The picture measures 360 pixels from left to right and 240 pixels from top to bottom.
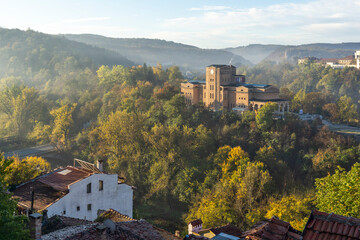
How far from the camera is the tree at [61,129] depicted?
62719mm

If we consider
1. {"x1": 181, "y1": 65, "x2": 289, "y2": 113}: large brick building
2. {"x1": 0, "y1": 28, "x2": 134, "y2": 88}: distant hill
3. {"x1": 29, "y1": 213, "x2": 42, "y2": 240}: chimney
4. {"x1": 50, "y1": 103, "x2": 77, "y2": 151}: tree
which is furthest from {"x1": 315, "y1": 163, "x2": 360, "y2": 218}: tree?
{"x1": 0, "y1": 28, "x2": 134, "y2": 88}: distant hill

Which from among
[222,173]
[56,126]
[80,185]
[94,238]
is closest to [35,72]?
[56,126]

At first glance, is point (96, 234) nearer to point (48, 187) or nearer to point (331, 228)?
point (331, 228)

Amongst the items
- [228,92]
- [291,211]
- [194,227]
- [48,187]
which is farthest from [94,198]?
[228,92]

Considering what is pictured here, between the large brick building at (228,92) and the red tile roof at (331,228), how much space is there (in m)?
54.8

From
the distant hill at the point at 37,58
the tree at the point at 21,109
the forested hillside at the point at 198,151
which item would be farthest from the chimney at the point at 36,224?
the distant hill at the point at 37,58

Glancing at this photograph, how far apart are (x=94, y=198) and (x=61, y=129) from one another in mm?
41211

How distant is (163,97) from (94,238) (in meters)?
55.0

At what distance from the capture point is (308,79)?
137250 millimetres

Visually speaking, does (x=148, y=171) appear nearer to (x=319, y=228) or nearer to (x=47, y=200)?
(x=47, y=200)

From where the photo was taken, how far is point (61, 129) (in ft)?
211

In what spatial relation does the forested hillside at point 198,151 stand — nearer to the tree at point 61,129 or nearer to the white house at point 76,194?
the tree at point 61,129

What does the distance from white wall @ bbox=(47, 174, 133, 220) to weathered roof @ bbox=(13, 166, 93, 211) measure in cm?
51

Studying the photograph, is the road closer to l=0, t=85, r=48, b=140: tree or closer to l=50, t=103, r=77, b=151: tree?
l=50, t=103, r=77, b=151: tree
